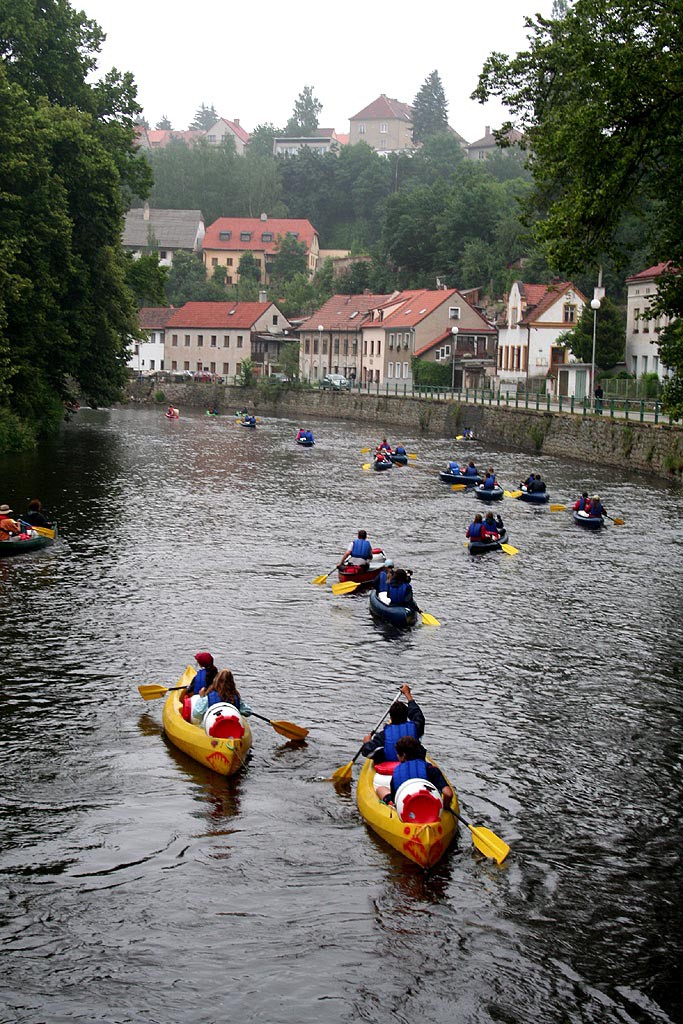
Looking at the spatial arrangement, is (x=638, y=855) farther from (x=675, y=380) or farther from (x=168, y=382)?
(x=168, y=382)

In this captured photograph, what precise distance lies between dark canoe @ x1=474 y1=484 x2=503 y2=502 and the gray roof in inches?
4822

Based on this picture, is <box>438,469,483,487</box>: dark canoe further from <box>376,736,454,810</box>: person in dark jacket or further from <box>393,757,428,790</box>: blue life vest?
<box>393,757,428,790</box>: blue life vest

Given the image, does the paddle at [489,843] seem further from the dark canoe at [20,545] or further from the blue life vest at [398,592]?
the dark canoe at [20,545]

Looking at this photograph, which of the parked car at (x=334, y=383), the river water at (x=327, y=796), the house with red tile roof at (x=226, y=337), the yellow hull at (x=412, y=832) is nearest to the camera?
the river water at (x=327, y=796)

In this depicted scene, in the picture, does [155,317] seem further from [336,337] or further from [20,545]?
[20,545]

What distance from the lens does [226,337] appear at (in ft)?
433

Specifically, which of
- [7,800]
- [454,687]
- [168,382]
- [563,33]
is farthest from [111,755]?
[168,382]

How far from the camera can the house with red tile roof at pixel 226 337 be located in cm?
13188

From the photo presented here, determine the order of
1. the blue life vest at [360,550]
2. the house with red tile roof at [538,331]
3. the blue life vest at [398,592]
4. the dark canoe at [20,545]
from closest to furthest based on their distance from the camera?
the blue life vest at [398,592], the blue life vest at [360,550], the dark canoe at [20,545], the house with red tile roof at [538,331]

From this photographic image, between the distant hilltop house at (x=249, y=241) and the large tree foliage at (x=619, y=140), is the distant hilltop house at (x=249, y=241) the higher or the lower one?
the higher one

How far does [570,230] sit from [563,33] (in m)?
11.5

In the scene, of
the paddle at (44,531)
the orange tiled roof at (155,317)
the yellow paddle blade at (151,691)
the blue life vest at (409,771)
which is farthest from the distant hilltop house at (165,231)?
the blue life vest at (409,771)

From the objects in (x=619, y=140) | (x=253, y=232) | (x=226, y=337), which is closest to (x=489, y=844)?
(x=619, y=140)

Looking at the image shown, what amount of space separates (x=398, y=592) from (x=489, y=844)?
11.4 metres
